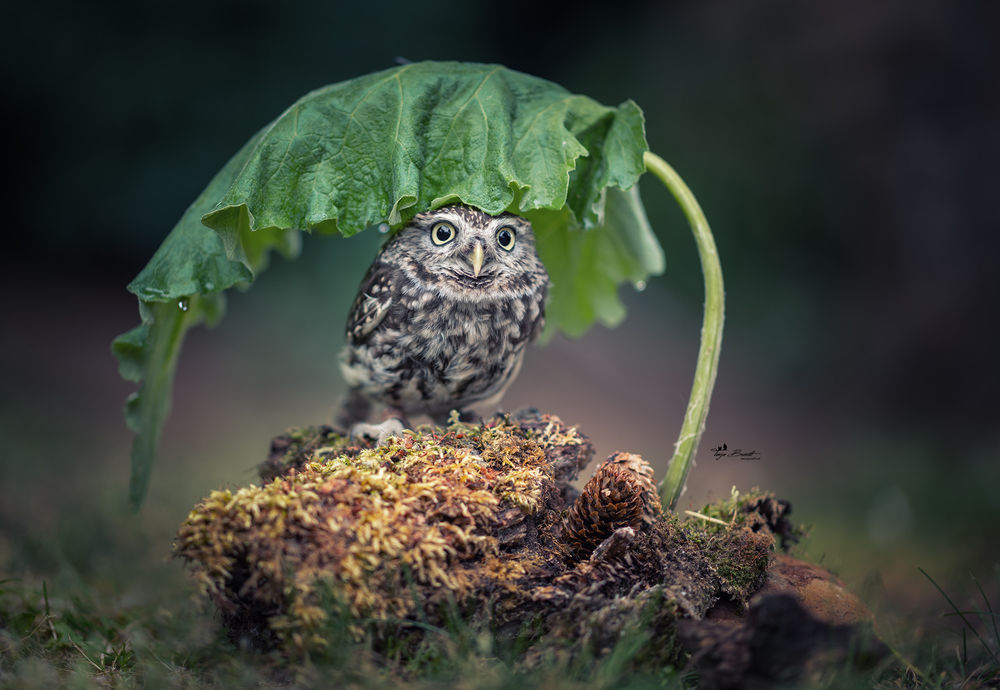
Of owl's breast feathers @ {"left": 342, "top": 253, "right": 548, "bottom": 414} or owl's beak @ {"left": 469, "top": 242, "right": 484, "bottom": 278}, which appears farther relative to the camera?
owl's breast feathers @ {"left": 342, "top": 253, "right": 548, "bottom": 414}

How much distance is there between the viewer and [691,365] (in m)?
7.27

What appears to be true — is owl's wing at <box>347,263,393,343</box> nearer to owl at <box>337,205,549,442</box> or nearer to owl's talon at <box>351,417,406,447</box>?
owl at <box>337,205,549,442</box>

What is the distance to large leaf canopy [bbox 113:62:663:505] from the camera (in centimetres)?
236

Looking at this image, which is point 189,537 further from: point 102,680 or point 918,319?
point 918,319

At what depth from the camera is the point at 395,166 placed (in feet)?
7.84

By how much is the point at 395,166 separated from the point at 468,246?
0.35m

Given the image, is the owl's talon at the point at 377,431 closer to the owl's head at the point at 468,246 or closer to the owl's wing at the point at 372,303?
the owl's wing at the point at 372,303

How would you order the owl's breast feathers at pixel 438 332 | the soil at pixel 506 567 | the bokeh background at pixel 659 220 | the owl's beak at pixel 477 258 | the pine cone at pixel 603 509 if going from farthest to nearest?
the bokeh background at pixel 659 220 → the owl's breast feathers at pixel 438 332 → the owl's beak at pixel 477 258 → the pine cone at pixel 603 509 → the soil at pixel 506 567

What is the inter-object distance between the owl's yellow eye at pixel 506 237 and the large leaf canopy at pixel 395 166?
92 mm

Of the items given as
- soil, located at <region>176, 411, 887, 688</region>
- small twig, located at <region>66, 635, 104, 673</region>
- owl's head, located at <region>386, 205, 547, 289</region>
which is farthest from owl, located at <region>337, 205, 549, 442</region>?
small twig, located at <region>66, 635, 104, 673</region>

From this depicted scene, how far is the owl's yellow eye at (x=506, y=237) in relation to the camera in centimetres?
258

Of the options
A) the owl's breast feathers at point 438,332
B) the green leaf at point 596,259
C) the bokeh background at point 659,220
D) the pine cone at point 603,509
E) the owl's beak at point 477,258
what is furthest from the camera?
the bokeh background at point 659,220

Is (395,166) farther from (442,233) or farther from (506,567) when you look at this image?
(506,567)

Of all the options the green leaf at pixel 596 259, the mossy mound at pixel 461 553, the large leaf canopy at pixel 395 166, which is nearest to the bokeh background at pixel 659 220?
the green leaf at pixel 596 259
